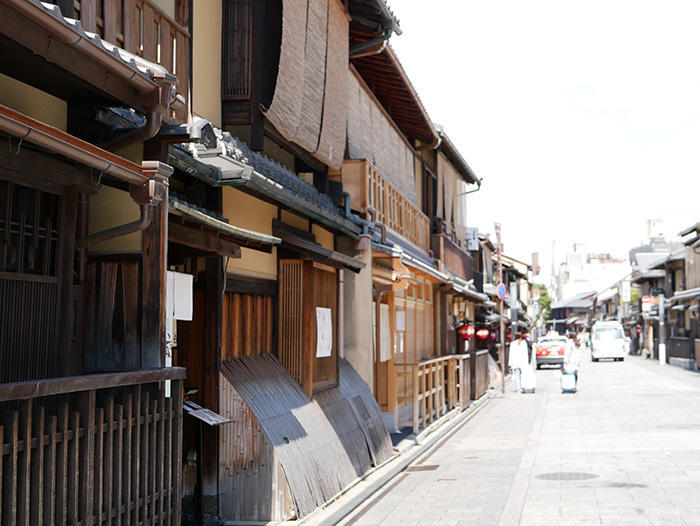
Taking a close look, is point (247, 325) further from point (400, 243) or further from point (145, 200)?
point (400, 243)

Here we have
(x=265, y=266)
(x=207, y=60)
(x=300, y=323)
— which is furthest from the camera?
(x=300, y=323)

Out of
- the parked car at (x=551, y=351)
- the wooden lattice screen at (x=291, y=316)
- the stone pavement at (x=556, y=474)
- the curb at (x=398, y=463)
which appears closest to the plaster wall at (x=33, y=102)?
the curb at (x=398, y=463)

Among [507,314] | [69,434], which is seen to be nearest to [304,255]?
[69,434]

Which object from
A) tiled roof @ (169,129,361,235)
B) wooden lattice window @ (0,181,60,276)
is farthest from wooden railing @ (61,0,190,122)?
wooden lattice window @ (0,181,60,276)

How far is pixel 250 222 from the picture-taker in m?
11.3

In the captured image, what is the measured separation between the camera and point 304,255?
38.3ft

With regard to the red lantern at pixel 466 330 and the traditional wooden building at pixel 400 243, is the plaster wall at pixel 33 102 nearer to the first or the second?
the traditional wooden building at pixel 400 243

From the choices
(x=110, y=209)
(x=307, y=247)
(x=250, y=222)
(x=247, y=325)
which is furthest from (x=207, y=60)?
(x=110, y=209)

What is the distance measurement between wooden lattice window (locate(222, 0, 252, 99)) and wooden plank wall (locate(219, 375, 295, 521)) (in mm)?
3687

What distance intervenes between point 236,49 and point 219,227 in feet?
12.3

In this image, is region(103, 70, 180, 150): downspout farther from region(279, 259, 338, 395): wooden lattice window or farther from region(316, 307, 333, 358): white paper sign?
region(316, 307, 333, 358): white paper sign

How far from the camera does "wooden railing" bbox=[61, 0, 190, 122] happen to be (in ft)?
22.1

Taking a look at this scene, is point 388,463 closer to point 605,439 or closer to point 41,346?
point 605,439

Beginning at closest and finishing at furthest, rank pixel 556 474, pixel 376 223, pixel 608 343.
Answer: pixel 556 474, pixel 376 223, pixel 608 343
